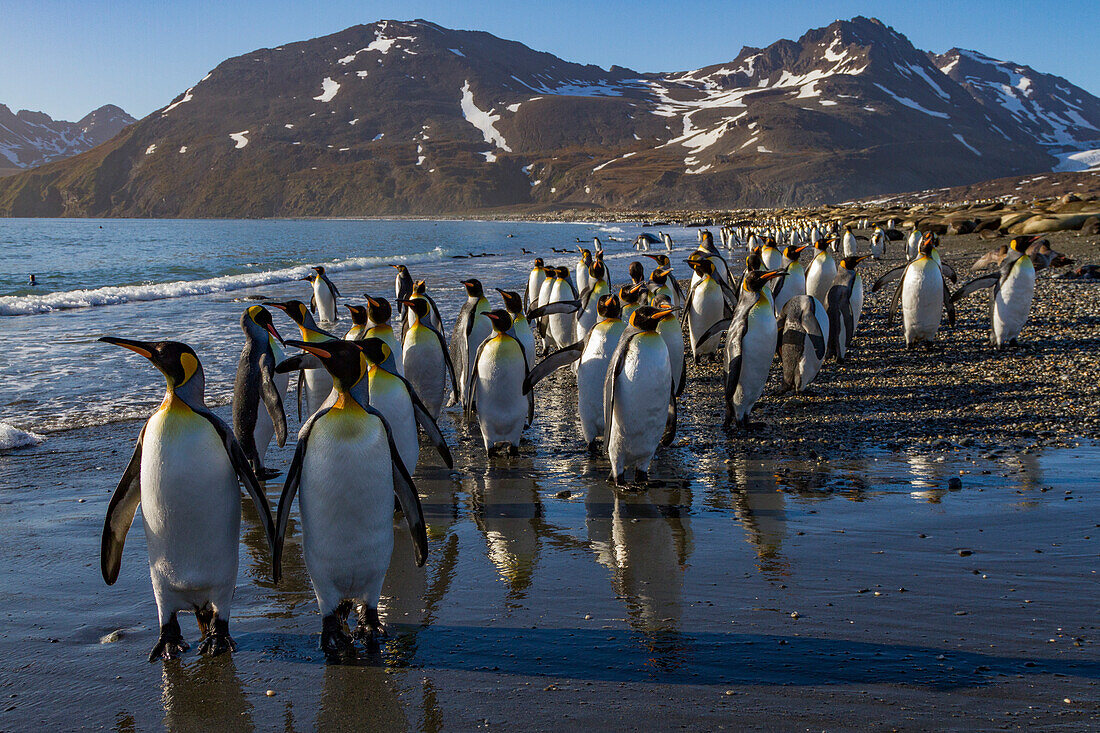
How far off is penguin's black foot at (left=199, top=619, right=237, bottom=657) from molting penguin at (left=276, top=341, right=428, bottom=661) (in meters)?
0.36

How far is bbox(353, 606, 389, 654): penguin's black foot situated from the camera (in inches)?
124

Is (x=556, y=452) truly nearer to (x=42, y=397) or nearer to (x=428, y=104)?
(x=42, y=397)

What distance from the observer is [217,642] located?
10.4ft

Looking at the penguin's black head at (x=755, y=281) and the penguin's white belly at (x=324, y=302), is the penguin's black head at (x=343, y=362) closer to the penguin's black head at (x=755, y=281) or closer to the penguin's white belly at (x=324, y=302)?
the penguin's black head at (x=755, y=281)

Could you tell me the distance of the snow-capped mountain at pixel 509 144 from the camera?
118062mm

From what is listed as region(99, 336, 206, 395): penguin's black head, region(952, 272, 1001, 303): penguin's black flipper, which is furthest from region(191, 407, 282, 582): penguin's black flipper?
region(952, 272, 1001, 303): penguin's black flipper

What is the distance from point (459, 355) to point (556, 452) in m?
1.69

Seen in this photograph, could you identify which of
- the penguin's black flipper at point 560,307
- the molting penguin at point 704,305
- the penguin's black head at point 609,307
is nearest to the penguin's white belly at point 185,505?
the penguin's black head at point 609,307

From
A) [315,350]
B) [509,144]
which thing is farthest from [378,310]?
[509,144]

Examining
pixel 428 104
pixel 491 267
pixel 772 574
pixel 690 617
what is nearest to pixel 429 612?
pixel 690 617

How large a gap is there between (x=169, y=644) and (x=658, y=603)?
1923 millimetres

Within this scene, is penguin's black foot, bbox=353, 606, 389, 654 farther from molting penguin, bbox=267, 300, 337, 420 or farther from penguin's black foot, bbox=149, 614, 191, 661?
molting penguin, bbox=267, 300, 337, 420

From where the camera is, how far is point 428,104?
174 metres

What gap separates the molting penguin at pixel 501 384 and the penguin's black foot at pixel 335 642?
284 cm
